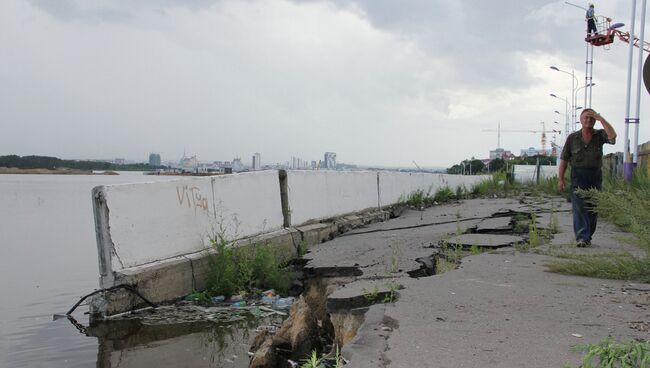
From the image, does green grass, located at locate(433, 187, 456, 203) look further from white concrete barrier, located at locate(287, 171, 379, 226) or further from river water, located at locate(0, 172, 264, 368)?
river water, located at locate(0, 172, 264, 368)

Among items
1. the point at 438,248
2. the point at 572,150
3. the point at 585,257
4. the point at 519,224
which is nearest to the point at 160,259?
the point at 438,248

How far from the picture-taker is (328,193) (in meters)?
9.70

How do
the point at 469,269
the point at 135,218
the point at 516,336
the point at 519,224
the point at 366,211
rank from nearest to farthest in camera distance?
the point at 516,336 < the point at 135,218 < the point at 469,269 < the point at 519,224 < the point at 366,211

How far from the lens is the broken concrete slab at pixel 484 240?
7418 millimetres

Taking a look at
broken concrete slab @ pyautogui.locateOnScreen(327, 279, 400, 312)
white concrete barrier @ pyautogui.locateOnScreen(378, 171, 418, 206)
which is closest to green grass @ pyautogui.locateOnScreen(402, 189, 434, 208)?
white concrete barrier @ pyautogui.locateOnScreen(378, 171, 418, 206)

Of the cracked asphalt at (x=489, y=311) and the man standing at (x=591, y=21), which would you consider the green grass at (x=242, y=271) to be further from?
the man standing at (x=591, y=21)

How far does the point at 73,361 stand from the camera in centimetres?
411

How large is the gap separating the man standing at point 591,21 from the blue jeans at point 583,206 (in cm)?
2728

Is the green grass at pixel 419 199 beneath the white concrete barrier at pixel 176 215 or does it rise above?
beneath

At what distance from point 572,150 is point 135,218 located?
573cm

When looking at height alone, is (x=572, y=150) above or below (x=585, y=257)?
above

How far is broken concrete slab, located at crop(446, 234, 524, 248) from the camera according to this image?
24.3 ft

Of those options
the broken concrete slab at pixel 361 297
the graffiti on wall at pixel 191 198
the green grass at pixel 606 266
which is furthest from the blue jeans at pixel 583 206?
the graffiti on wall at pixel 191 198

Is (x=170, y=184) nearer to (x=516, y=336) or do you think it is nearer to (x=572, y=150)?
(x=516, y=336)
